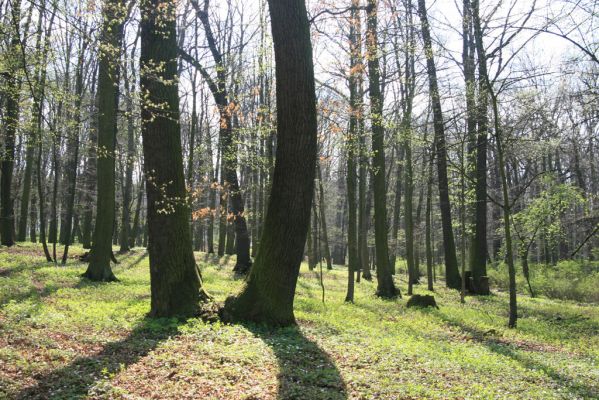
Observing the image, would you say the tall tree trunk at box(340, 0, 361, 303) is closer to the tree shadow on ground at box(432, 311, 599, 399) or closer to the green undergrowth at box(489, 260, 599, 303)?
the tree shadow on ground at box(432, 311, 599, 399)

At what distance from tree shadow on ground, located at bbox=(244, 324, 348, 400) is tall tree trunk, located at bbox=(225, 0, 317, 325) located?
67 centimetres

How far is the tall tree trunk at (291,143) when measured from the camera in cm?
720

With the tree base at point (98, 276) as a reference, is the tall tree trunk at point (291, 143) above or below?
above

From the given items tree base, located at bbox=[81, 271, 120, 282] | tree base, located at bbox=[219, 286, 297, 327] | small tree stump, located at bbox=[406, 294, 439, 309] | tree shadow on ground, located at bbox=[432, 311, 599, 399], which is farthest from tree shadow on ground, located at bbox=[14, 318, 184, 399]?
small tree stump, located at bbox=[406, 294, 439, 309]

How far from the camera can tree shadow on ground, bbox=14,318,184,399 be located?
14.1ft

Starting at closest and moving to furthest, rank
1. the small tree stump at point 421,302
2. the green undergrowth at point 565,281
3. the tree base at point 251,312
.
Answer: the tree base at point 251,312, the small tree stump at point 421,302, the green undergrowth at point 565,281

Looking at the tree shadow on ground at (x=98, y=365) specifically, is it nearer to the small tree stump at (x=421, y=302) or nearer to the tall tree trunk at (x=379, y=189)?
the small tree stump at (x=421, y=302)

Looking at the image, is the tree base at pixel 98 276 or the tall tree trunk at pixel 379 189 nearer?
the tree base at pixel 98 276

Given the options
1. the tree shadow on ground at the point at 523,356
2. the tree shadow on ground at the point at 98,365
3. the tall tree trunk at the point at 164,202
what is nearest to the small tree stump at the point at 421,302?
the tree shadow on ground at the point at 523,356

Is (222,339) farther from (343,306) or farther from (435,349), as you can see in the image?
(343,306)

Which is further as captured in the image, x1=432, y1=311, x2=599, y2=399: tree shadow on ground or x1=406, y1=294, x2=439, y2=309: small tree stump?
x1=406, y1=294, x2=439, y2=309: small tree stump

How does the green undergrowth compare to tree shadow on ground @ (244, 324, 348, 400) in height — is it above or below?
below

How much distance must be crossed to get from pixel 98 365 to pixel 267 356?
2.05 m

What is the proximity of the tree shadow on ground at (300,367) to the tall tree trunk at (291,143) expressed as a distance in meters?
0.67
